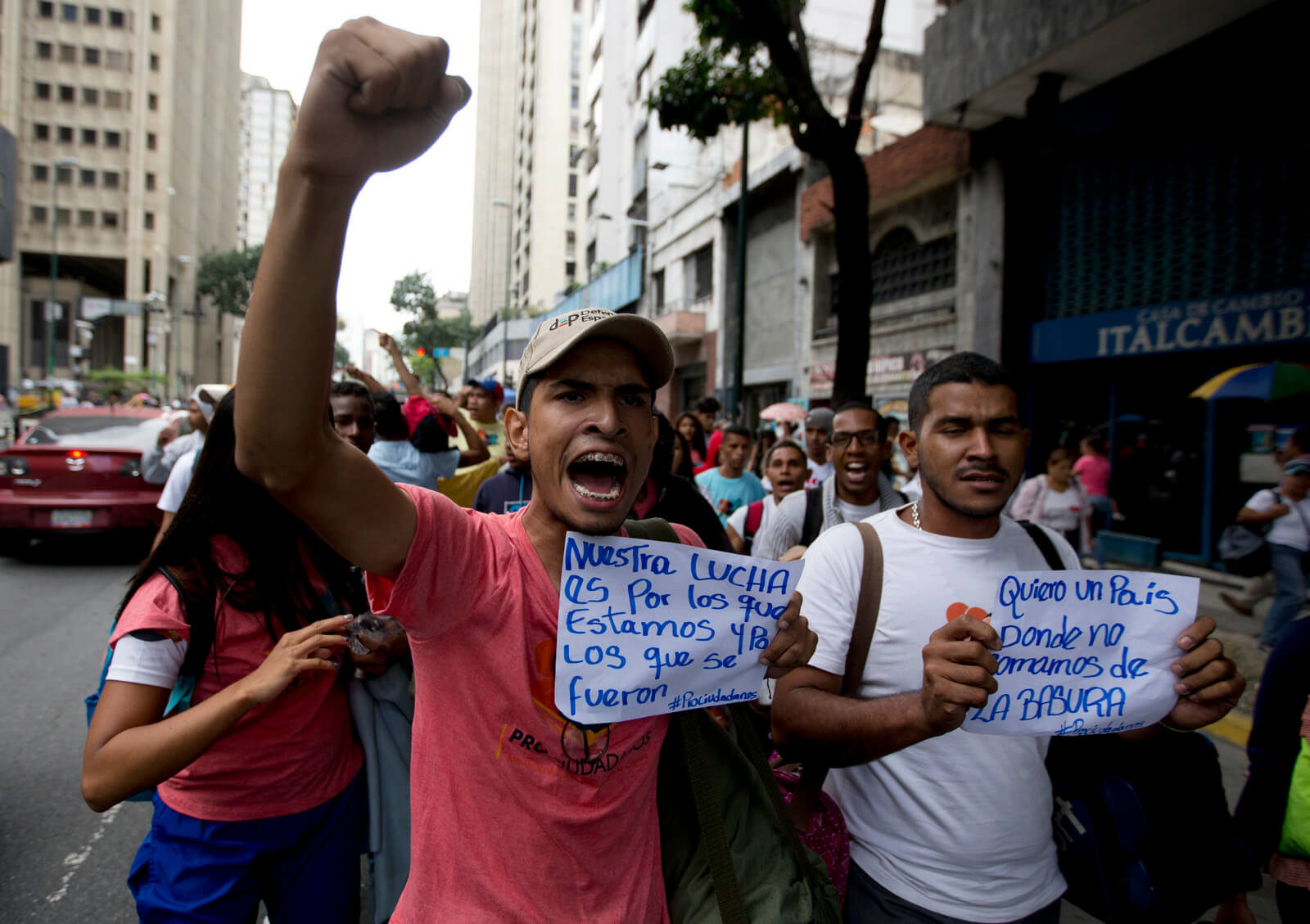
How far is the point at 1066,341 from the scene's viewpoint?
11.3m

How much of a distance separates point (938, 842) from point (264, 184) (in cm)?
17402

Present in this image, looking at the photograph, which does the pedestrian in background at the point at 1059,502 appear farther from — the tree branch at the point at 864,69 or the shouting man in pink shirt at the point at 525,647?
the shouting man in pink shirt at the point at 525,647

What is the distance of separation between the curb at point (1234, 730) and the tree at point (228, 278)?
6819 centimetres

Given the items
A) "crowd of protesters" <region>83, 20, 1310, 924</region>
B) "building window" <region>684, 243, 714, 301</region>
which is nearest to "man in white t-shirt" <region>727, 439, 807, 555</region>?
"crowd of protesters" <region>83, 20, 1310, 924</region>

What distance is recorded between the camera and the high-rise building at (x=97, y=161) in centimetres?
5803

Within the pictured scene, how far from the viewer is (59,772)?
4230mm

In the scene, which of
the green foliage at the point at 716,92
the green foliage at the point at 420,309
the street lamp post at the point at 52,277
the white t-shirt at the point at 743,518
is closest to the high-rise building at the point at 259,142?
the street lamp post at the point at 52,277

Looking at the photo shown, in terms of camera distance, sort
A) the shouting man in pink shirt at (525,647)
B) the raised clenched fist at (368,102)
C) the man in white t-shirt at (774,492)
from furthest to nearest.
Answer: the man in white t-shirt at (774,492) < the shouting man in pink shirt at (525,647) < the raised clenched fist at (368,102)

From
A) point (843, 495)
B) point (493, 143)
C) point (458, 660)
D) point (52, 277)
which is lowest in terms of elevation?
point (458, 660)

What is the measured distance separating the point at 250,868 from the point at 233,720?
48 cm

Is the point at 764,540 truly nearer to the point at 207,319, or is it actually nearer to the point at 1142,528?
the point at 1142,528

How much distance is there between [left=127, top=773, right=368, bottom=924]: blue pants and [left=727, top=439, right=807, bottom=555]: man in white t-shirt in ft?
10.2

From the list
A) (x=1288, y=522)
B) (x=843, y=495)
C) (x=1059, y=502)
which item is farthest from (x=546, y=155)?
(x=843, y=495)

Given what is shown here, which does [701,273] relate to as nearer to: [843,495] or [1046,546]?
[843,495]
